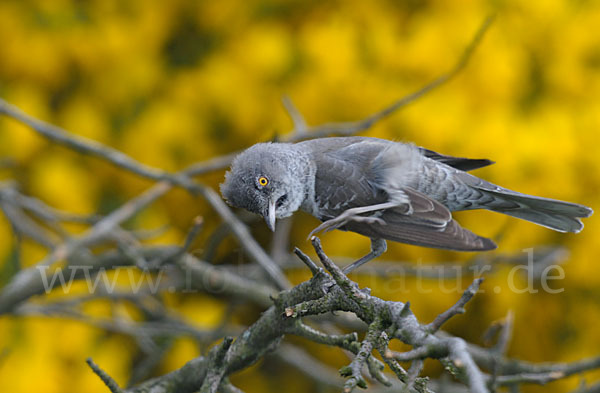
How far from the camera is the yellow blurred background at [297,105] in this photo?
4.73 meters

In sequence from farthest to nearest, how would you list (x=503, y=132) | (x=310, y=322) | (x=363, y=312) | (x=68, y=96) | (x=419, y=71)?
(x=68, y=96) < (x=419, y=71) < (x=503, y=132) < (x=310, y=322) < (x=363, y=312)

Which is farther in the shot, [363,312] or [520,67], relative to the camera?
[520,67]

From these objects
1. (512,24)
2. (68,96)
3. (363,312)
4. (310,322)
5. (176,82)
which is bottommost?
(363,312)

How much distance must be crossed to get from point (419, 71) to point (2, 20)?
345 cm

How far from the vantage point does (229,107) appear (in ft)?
17.3

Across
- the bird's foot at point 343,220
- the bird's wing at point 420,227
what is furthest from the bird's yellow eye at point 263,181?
the bird's foot at point 343,220

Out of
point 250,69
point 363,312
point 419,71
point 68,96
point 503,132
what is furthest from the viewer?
point 68,96

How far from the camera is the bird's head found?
288 cm

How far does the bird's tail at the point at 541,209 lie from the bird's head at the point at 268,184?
0.85 m

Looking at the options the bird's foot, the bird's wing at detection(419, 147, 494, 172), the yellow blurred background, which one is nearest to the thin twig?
the bird's foot

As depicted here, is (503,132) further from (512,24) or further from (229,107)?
(229,107)

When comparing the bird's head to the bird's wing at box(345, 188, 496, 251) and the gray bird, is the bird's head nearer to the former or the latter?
the gray bird

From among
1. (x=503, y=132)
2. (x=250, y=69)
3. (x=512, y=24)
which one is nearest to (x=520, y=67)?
(x=512, y=24)

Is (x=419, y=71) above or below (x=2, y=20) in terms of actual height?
below
